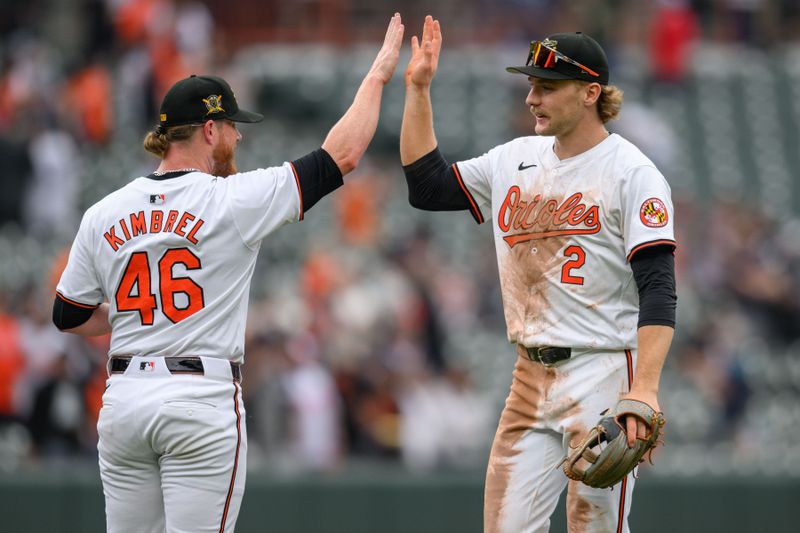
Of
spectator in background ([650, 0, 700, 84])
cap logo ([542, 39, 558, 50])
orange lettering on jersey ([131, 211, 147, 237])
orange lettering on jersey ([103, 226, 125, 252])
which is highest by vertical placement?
spectator in background ([650, 0, 700, 84])

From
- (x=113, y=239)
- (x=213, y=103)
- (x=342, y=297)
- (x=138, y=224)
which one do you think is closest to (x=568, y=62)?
(x=213, y=103)

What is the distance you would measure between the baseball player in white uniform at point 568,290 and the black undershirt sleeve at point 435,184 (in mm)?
300

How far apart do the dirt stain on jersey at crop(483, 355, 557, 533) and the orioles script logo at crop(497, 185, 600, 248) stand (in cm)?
51

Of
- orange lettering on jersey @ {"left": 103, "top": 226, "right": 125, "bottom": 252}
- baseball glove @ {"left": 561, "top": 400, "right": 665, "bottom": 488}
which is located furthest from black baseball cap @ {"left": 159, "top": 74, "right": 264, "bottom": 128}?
baseball glove @ {"left": 561, "top": 400, "right": 665, "bottom": 488}

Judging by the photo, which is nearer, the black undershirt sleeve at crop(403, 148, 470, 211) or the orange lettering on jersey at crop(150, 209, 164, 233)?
the orange lettering on jersey at crop(150, 209, 164, 233)

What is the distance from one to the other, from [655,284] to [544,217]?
0.54 meters

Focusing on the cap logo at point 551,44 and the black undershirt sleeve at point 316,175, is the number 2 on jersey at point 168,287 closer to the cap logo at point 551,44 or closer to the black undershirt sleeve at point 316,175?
the black undershirt sleeve at point 316,175

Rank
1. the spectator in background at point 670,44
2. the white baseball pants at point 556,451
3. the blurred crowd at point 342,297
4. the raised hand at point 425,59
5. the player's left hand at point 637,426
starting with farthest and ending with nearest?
1. the spectator in background at point 670,44
2. the blurred crowd at point 342,297
3. the raised hand at point 425,59
4. the white baseball pants at point 556,451
5. the player's left hand at point 637,426

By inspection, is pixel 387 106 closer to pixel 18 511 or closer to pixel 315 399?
pixel 315 399

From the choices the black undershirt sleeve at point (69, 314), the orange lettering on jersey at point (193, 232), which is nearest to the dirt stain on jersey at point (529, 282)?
the orange lettering on jersey at point (193, 232)

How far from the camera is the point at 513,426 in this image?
509 cm

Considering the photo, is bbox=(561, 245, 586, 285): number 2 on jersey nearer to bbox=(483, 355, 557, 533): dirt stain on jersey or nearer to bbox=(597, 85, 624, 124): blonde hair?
bbox=(483, 355, 557, 533): dirt stain on jersey

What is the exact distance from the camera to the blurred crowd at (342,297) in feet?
32.9

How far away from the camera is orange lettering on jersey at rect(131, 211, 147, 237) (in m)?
4.75
